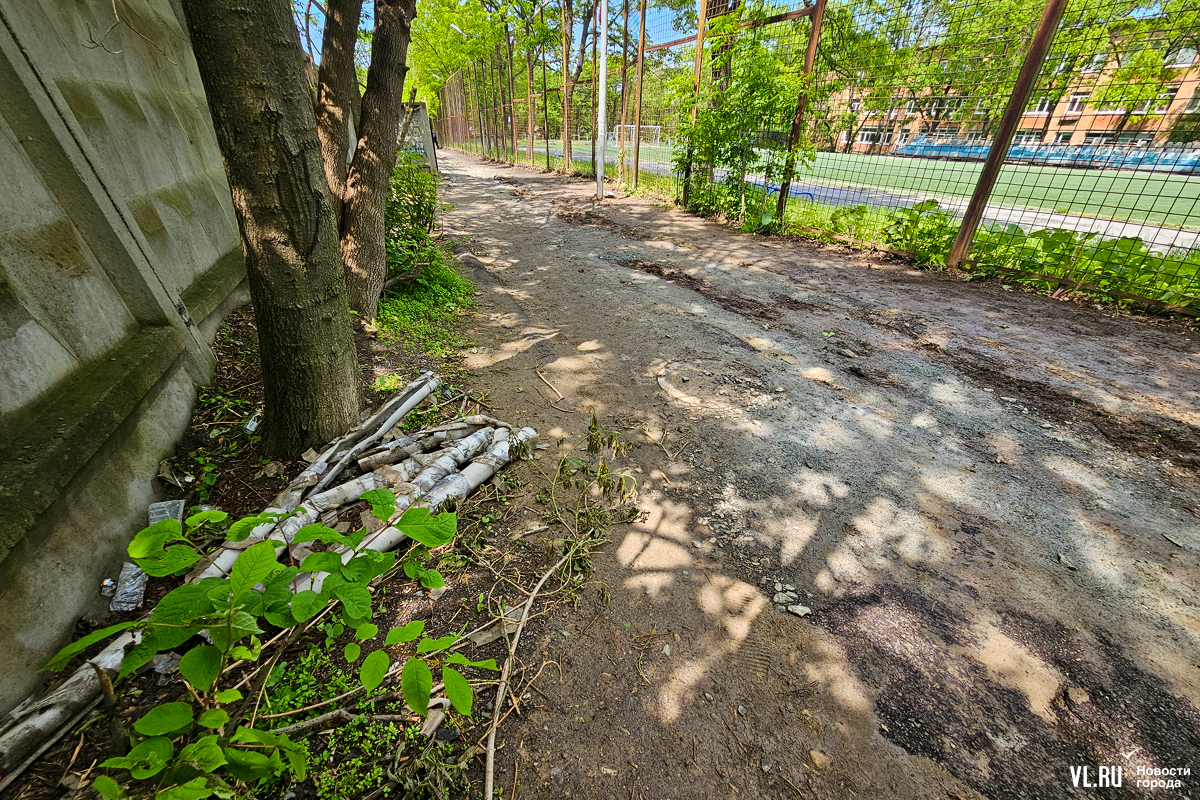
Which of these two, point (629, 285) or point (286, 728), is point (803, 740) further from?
point (629, 285)

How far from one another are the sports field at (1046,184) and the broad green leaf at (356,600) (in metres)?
6.81

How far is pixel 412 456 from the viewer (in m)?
2.33

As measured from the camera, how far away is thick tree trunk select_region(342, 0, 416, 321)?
327 centimetres

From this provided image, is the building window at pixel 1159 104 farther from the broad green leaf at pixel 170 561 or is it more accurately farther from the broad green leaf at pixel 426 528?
the broad green leaf at pixel 170 561

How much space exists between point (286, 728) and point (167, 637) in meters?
0.47

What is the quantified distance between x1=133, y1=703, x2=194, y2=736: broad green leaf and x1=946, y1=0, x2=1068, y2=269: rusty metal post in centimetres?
709

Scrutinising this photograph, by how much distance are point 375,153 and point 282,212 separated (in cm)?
197

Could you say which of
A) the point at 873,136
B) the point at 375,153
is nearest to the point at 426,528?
Answer: the point at 375,153

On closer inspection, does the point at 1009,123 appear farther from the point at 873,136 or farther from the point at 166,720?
the point at 166,720

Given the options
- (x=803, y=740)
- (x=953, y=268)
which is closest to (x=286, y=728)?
(x=803, y=740)

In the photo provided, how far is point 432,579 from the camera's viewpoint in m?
1.32

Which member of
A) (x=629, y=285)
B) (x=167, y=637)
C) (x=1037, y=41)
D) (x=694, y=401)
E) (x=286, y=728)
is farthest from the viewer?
(x=629, y=285)

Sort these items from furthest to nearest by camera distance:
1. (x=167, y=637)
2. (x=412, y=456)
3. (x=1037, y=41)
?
(x=1037, y=41), (x=412, y=456), (x=167, y=637)

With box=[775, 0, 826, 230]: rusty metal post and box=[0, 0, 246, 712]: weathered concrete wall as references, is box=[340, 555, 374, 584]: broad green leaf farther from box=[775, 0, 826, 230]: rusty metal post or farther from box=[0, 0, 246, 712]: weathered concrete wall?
box=[775, 0, 826, 230]: rusty metal post
